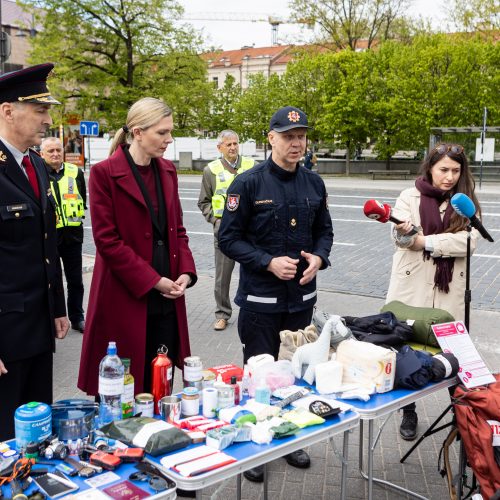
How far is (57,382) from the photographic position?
18.9ft

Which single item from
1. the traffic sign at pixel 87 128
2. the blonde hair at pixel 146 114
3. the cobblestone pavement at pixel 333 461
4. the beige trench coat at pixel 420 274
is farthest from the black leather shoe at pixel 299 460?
the traffic sign at pixel 87 128

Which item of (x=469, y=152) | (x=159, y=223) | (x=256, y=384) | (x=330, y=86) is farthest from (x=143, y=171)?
A: (x=330, y=86)

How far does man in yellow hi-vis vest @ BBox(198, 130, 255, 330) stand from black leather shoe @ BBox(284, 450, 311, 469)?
3.13 metres

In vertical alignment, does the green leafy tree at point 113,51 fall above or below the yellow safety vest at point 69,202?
above

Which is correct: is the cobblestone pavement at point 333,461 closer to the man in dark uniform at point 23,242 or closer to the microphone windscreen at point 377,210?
the man in dark uniform at point 23,242

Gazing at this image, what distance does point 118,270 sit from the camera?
3.51 m

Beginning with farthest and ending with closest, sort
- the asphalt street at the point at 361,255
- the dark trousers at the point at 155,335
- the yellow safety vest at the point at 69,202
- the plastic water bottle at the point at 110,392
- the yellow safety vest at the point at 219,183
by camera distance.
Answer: the asphalt street at the point at 361,255 < the yellow safety vest at the point at 219,183 < the yellow safety vest at the point at 69,202 < the dark trousers at the point at 155,335 < the plastic water bottle at the point at 110,392

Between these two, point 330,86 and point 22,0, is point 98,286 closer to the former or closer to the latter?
point 330,86

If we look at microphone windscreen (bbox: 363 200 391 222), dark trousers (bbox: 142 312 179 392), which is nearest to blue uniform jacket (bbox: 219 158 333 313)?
microphone windscreen (bbox: 363 200 391 222)

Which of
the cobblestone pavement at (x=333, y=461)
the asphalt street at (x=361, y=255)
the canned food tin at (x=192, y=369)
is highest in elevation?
the canned food tin at (x=192, y=369)

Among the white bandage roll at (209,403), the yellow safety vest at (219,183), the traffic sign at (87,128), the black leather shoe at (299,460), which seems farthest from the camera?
the traffic sign at (87,128)

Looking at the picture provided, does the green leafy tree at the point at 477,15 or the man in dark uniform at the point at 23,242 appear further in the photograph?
the green leafy tree at the point at 477,15

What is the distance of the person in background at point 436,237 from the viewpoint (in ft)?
14.0

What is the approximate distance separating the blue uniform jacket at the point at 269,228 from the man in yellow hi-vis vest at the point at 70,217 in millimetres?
3357
